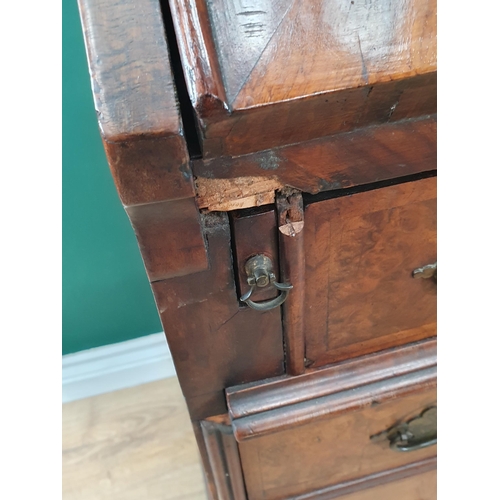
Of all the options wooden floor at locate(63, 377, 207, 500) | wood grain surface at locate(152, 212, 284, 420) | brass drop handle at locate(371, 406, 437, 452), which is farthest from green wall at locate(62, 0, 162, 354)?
brass drop handle at locate(371, 406, 437, 452)

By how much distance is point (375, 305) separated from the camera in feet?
1.67

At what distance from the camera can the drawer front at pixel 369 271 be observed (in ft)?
1.36

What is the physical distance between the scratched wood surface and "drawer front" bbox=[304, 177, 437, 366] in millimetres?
107

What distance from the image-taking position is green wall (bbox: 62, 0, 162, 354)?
2.39ft

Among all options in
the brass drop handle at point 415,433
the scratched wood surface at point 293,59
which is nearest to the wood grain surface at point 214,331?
the scratched wood surface at point 293,59

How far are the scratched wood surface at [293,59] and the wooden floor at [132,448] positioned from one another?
0.91 m

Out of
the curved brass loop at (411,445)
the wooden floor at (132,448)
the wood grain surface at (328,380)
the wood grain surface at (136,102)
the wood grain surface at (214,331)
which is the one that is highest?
the wood grain surface at (136,102)

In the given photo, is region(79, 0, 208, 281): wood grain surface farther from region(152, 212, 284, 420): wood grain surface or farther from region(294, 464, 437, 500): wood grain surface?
region(294, 464, 437, 500): wood grain surface

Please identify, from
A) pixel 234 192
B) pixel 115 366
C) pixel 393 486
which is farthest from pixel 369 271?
pixel 115 366

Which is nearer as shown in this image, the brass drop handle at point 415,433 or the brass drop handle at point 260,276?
the brass drop handle at point 260,276

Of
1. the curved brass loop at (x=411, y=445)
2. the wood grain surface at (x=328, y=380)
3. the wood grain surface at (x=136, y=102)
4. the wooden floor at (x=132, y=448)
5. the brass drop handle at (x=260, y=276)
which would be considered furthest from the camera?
the wooden floor at (x=132, y=448)

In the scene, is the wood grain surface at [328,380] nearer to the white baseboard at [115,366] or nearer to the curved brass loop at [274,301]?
the curved brass loop at [274,301]

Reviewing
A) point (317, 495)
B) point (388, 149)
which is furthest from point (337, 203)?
point (317, 495)
